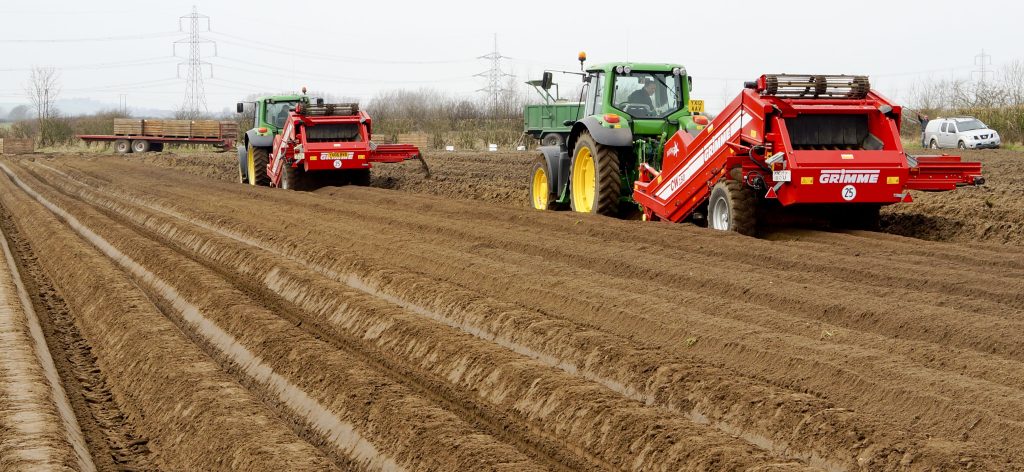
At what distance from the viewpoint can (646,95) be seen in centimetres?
1391

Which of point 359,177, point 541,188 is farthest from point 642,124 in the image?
point 359,177

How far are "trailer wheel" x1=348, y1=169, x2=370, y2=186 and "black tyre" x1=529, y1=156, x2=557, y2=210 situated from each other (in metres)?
5.94

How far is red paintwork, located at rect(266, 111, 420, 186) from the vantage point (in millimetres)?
19609

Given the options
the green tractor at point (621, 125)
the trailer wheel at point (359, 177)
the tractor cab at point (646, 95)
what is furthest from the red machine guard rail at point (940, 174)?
the trailer wheel at point (359, 177)

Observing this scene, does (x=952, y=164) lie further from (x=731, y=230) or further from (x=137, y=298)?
(x=137, y=298)

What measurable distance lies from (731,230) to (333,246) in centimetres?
408

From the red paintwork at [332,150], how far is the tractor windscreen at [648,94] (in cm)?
671

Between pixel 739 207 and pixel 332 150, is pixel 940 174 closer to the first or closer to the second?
pixel 739 207

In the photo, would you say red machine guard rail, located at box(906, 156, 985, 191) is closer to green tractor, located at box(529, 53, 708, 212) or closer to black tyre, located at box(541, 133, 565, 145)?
green tractor, located at box(529, 53, 708, 212)

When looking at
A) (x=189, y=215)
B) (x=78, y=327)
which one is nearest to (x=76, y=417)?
(x=78, y=327)

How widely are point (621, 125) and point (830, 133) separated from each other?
2.74 m

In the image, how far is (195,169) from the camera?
31.7 m

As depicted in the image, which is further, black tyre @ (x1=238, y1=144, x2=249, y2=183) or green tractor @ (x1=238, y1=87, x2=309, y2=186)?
black tyre @ (x1=238, y1=144, x2=249, y2=183)

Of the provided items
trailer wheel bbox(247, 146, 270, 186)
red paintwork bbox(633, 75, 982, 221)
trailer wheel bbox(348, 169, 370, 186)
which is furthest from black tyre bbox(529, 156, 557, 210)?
trailer wheel bbox(247, 146, 270, 186)
